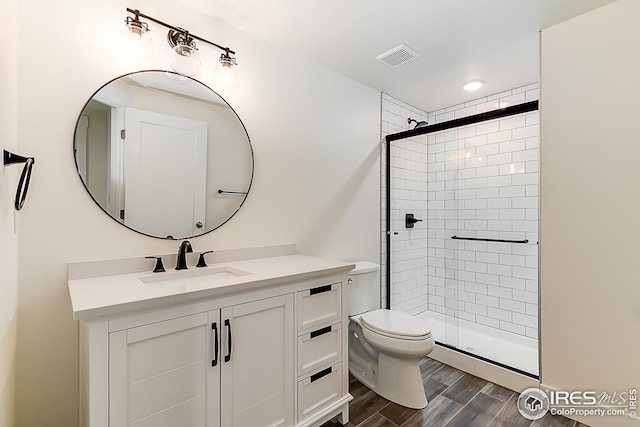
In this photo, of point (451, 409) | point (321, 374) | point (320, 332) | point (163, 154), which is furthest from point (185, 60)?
point (451, 409)

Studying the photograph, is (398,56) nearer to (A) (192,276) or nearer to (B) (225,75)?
(B) (225,75)

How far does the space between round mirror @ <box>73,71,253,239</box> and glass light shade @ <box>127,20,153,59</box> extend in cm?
10

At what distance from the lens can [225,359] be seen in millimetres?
1233

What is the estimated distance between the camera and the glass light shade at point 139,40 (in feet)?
4.55

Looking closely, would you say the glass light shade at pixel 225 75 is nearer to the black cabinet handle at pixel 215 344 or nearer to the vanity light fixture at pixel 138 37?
the vanity light fixture at pixel 138 37

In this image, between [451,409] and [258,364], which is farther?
[451,409]

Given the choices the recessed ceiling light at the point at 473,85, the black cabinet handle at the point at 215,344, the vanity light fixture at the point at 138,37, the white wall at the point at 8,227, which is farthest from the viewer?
the recessed ceiling light at the point at 473,85

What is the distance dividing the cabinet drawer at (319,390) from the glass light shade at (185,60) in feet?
5.68

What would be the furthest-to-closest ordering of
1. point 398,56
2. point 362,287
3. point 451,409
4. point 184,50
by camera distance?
1. point 362,287
2. point 398,56
3. point 451,409
4. point 184,50

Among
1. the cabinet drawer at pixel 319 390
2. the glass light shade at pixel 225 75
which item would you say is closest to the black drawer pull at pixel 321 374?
the cabinet drawer at pixel 319 390

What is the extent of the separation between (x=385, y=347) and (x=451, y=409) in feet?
1.73

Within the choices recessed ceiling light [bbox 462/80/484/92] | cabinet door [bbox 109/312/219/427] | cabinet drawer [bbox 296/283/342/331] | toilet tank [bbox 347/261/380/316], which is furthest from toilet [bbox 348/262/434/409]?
recessed ceiling light [bbox 462/80/484/92]
